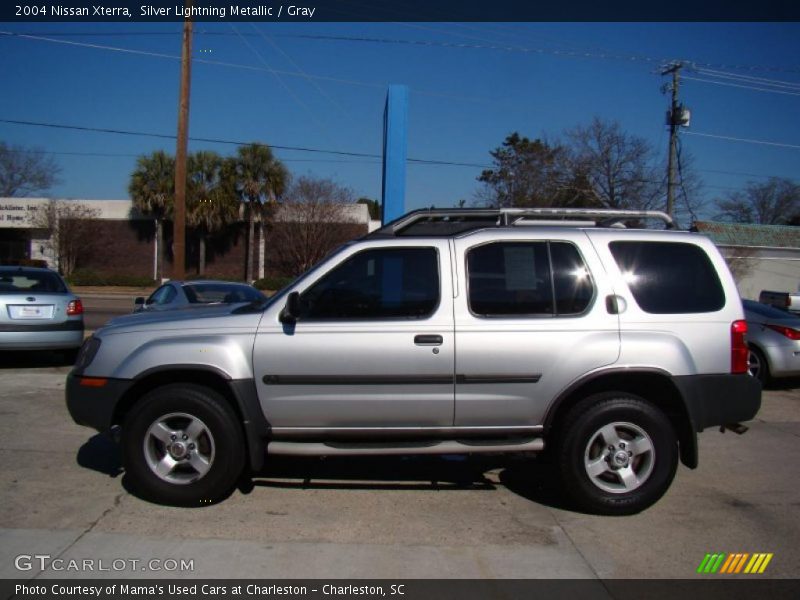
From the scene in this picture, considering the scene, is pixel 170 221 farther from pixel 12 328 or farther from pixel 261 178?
pixel 12 328

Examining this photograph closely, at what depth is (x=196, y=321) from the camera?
4652 mm

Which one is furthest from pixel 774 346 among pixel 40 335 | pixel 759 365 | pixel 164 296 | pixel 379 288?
pixel 40 335

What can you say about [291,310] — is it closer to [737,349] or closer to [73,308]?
[737,349]

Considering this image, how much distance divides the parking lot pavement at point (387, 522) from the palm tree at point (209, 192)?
30.7 meters

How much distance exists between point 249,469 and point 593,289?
3.02m

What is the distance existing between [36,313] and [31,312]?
6cm

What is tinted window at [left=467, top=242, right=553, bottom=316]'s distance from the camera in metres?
4.69

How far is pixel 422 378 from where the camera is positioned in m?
4.54

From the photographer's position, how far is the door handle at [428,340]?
453cm

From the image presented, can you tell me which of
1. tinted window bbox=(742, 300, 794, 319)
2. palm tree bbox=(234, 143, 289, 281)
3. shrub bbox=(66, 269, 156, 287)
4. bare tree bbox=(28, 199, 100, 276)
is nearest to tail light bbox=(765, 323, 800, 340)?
tinted window bbox=(742, 300, 794, 319)

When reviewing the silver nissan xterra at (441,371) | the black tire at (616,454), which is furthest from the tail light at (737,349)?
the black tire at (616,454)

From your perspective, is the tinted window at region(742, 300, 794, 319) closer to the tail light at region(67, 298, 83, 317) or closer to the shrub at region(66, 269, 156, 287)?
the tail light at region(67, 298, 83, 317)

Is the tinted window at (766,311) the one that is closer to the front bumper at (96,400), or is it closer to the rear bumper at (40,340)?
the front bumper at (96,400)

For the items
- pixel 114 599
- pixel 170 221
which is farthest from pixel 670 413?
pixel 170 221
